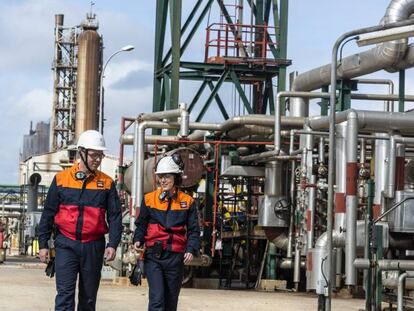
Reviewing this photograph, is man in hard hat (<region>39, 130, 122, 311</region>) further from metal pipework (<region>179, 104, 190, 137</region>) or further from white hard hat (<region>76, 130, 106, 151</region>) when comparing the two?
metal pipework (<region>179, 104, 190, 137</region>)

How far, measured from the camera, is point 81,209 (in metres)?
9.66

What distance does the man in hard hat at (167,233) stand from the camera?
1009cm

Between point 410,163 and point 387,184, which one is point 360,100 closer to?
point 410,163

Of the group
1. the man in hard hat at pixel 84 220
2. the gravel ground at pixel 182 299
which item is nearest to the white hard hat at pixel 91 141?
the man in hard hat at pixel 84 220

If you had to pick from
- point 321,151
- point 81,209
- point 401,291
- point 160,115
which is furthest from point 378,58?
point 81,209

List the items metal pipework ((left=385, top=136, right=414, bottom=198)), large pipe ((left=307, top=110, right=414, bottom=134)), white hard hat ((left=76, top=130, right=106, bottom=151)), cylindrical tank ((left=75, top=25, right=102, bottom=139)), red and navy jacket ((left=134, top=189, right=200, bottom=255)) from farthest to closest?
cylindrical tank ((left=75, top=25, right=102, bottom=139)) < large pipe ((left=307, top=110, right=414, bottom=134)) < metal pipework ((left=385, top=136, right=414, bottom=198)) < red and navy jacket ((left=134, top=189, right=200, bottom=255)) < white hard hat ((left=76, top=130, right=106, bottom=151))

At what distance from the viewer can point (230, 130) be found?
76.9 feet

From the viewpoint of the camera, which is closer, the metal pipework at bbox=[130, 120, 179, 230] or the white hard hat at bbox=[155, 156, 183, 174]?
the white hard hat at bbox=[155, 156, 183, 174]

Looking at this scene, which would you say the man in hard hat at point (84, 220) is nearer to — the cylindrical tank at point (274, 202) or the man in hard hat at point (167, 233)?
the man in hard hat at point (167, 233)

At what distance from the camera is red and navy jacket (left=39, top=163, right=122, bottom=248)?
31.6 ft

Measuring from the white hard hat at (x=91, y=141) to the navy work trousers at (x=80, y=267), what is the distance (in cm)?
77

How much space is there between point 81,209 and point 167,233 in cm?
90

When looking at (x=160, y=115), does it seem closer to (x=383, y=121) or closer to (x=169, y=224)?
(x=383, y=121)

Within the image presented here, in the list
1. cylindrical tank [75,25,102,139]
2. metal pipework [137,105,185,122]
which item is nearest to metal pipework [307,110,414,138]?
metal pipework [137,105,185,122]
